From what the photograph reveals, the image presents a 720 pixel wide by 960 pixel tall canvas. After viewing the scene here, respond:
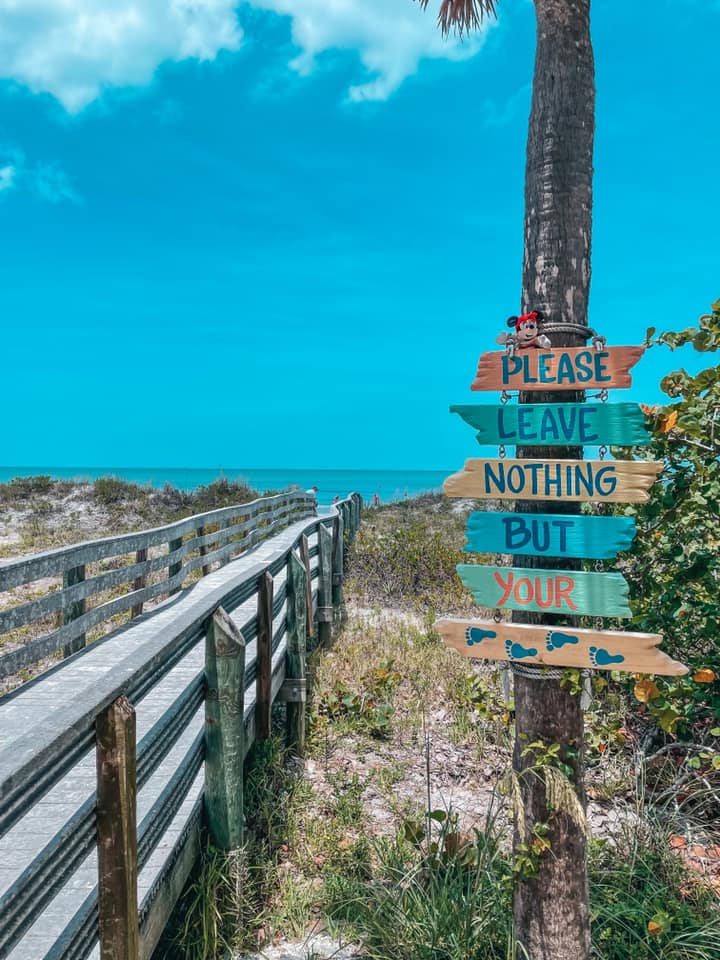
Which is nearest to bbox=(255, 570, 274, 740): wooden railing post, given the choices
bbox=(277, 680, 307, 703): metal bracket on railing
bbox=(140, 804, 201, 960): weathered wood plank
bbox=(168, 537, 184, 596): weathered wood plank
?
bbox=(277, 680, 307, 703): metal bracket on railing

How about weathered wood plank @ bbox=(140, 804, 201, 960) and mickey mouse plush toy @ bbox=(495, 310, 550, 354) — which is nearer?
weathered wood plank @ bbox=(140, 804, 201, 960)

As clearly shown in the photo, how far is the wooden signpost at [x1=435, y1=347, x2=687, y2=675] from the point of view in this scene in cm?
302

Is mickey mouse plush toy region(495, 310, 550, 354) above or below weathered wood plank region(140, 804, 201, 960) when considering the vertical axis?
above

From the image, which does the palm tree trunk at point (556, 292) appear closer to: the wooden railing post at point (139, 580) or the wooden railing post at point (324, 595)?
the wooden railing post at point (324, 595)

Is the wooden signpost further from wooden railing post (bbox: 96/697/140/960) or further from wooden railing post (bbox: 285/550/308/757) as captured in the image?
wooden railing post (bbox: 285/550/308/757)

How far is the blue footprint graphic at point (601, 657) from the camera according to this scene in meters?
3.05

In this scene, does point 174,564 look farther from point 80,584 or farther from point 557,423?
point 557,423

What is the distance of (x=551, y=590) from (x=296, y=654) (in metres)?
3.60

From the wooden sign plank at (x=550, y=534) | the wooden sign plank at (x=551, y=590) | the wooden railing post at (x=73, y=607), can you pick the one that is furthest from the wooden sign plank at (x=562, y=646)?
the wooden railing post at (x=73, y=607)

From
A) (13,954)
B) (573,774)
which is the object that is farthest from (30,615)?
(573,774)

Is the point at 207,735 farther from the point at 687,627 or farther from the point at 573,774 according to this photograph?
the point at 687,627

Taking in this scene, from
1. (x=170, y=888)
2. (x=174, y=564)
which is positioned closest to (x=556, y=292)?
(x=170, y=888)

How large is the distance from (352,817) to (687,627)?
2536 millimetres

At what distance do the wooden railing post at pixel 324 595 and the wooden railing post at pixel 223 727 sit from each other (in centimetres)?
528
